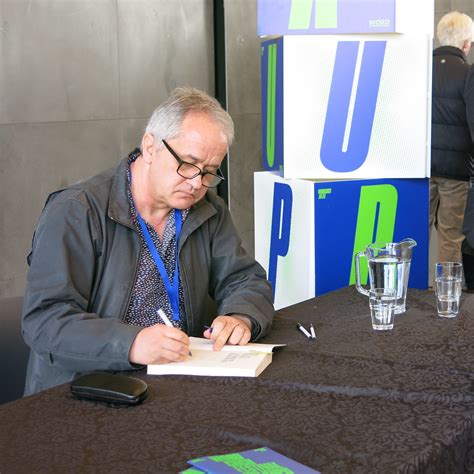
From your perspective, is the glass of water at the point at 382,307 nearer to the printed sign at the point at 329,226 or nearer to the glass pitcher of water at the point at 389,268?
the glass pitcher of water at the point at 389,268

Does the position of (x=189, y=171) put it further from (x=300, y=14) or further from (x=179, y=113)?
(x=300, y=14)

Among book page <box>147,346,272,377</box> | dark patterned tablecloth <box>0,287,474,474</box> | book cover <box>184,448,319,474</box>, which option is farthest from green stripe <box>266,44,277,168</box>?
book cover <box>184,448,319,474</box>

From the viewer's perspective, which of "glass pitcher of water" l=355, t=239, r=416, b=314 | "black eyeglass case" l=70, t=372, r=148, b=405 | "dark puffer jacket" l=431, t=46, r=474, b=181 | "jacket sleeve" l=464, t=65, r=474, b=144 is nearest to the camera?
"black eyeglass case" l=70, t=372, r=148, b=405

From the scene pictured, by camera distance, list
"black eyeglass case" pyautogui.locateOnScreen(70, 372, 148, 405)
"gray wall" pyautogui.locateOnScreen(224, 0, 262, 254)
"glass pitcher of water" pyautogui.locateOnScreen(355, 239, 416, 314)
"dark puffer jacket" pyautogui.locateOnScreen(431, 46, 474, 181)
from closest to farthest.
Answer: "black eyeglass case" pyautogui.locateOnScreen(70, 372, 148, 405) → "glass pitcher of water" pyautogui.locateOnScreen(355, 239, 416, 314) → "dark puffer jacket" pyautogui.locateOnScreen(431, 46, 474, 181) → "gray wall" pyautogui.locateOnScreen(224, 0, 262, 254)

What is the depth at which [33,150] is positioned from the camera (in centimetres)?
461

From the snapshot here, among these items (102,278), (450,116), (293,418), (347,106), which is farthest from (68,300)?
(450,116)

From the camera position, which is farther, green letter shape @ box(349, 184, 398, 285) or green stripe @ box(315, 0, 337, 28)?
green letter shape @ box(349, 184, 398, 285)

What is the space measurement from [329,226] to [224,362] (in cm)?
182

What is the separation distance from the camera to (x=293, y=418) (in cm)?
154

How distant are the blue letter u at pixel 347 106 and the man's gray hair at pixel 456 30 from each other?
1.59 meters

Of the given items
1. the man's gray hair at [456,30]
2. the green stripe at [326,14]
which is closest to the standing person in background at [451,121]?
the man's gray hair at [456,30]

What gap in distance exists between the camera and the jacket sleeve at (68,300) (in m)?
1.87

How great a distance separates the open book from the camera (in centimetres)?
178

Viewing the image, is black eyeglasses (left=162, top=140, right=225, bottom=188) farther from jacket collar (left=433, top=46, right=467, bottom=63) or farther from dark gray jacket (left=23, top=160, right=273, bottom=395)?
jacket collar (left=433, top=46, right=467, bottom=63)
